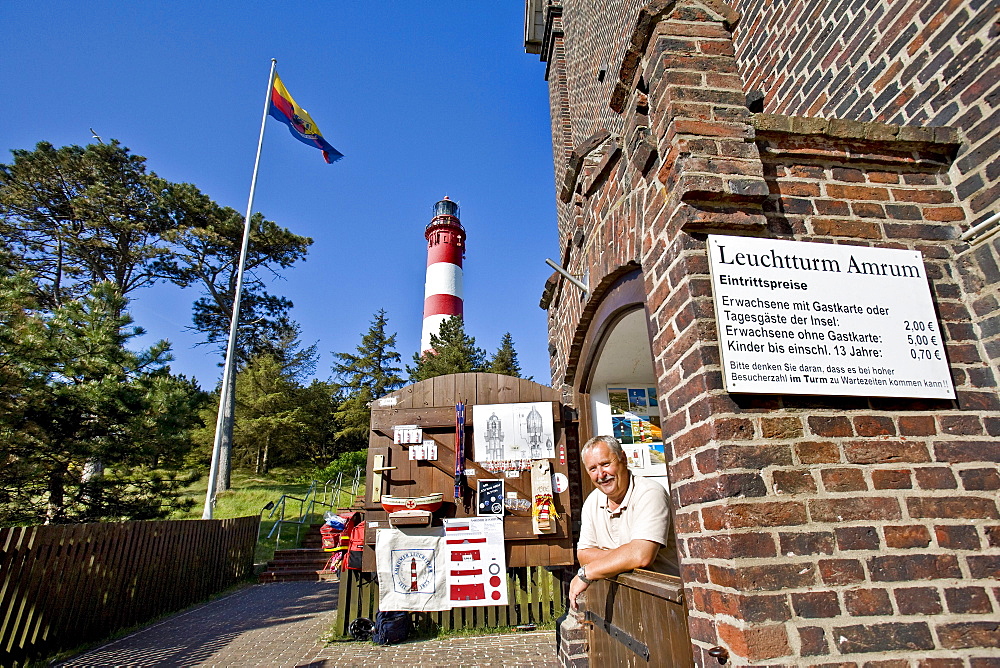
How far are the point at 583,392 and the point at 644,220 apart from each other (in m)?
2.33

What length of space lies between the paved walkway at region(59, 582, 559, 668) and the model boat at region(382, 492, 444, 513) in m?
1.50

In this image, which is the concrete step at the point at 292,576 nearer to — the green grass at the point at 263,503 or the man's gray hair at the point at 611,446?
the green grass at the point at 263,503

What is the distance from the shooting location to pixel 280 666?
5125 millimetres

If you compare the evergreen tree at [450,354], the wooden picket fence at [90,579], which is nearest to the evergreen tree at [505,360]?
the evergreen tree at [450,354]

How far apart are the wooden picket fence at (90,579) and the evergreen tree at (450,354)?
1784cm

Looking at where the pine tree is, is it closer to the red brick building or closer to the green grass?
the green grass

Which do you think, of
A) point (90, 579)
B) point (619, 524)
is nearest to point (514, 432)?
point (619, 524)

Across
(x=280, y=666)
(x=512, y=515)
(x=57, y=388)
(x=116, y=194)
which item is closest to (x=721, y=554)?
(x=512, y=515)

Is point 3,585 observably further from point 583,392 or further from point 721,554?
point 721,554

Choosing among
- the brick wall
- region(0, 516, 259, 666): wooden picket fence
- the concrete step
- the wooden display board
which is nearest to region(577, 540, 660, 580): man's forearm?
the brick wall

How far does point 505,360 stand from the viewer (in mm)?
30812

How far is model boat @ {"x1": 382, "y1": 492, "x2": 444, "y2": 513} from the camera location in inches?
193

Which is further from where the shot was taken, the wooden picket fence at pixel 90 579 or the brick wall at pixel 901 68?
the wooden picket fence at pixel 90 579

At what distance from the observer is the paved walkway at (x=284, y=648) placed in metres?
Result: 5.11
